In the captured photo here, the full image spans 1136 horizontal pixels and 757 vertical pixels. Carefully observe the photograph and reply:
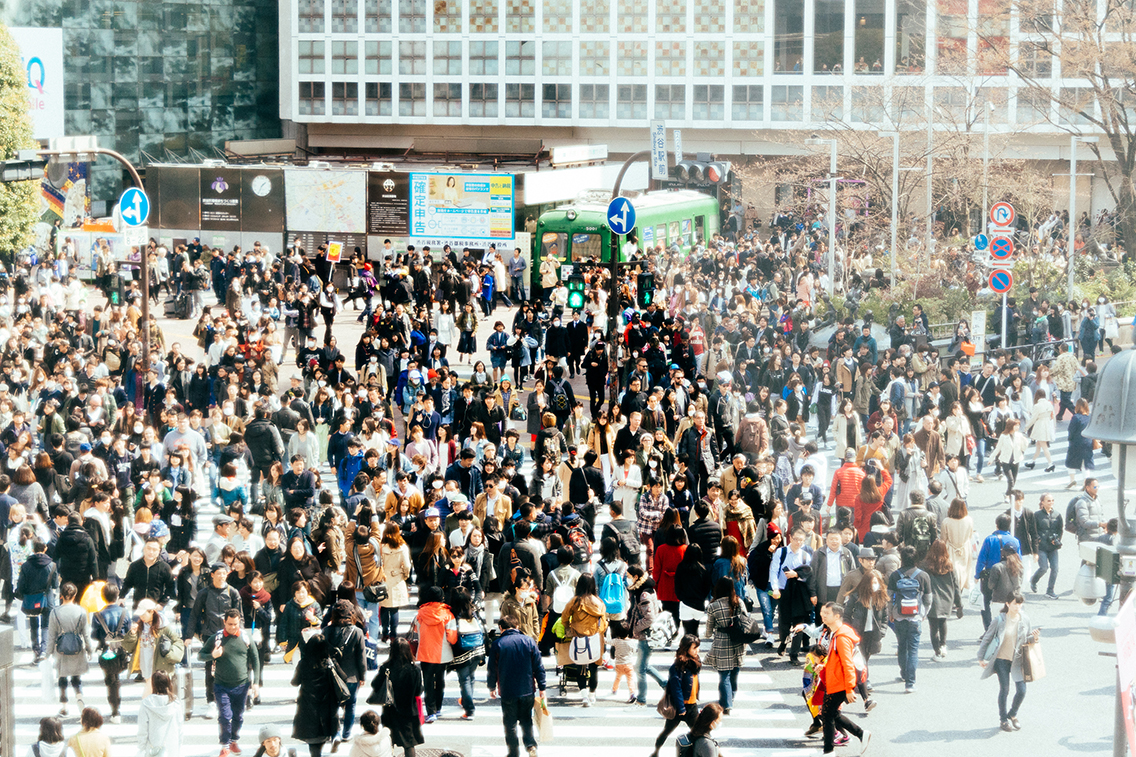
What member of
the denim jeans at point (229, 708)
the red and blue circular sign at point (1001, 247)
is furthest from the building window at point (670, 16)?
the denim jeans at point (229, 708)

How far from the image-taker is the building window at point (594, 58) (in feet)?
208

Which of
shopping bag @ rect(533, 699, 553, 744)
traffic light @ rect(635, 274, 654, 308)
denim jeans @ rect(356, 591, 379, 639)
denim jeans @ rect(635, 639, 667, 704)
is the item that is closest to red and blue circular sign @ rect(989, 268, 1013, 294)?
traffic light @ rect(635, 274, 654, 308)

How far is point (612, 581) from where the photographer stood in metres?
12.8

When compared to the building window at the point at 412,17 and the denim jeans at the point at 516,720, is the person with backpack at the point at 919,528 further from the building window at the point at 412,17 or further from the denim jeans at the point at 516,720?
the building window at the point at 412,17

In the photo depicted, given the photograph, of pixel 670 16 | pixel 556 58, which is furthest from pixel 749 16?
pixel 556 58

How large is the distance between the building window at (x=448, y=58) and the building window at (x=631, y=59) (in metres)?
7.79

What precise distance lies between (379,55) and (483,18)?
5.41 m

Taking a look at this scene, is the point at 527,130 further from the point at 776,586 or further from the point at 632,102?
the point at 776,586

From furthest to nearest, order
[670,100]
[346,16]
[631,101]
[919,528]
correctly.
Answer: [346,16] → [631,101] → [670,100] → [919,528]

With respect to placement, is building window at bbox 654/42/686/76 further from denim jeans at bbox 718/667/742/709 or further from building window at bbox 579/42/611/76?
denim jeans at bbox 718/667/742/709

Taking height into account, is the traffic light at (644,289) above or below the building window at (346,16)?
below

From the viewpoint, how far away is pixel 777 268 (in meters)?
36.6

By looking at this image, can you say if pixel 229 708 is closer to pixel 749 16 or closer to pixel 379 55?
pixel 749 16

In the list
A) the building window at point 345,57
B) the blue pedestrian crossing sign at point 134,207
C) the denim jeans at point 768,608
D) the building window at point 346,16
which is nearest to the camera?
the denim jeans at point 768,608
